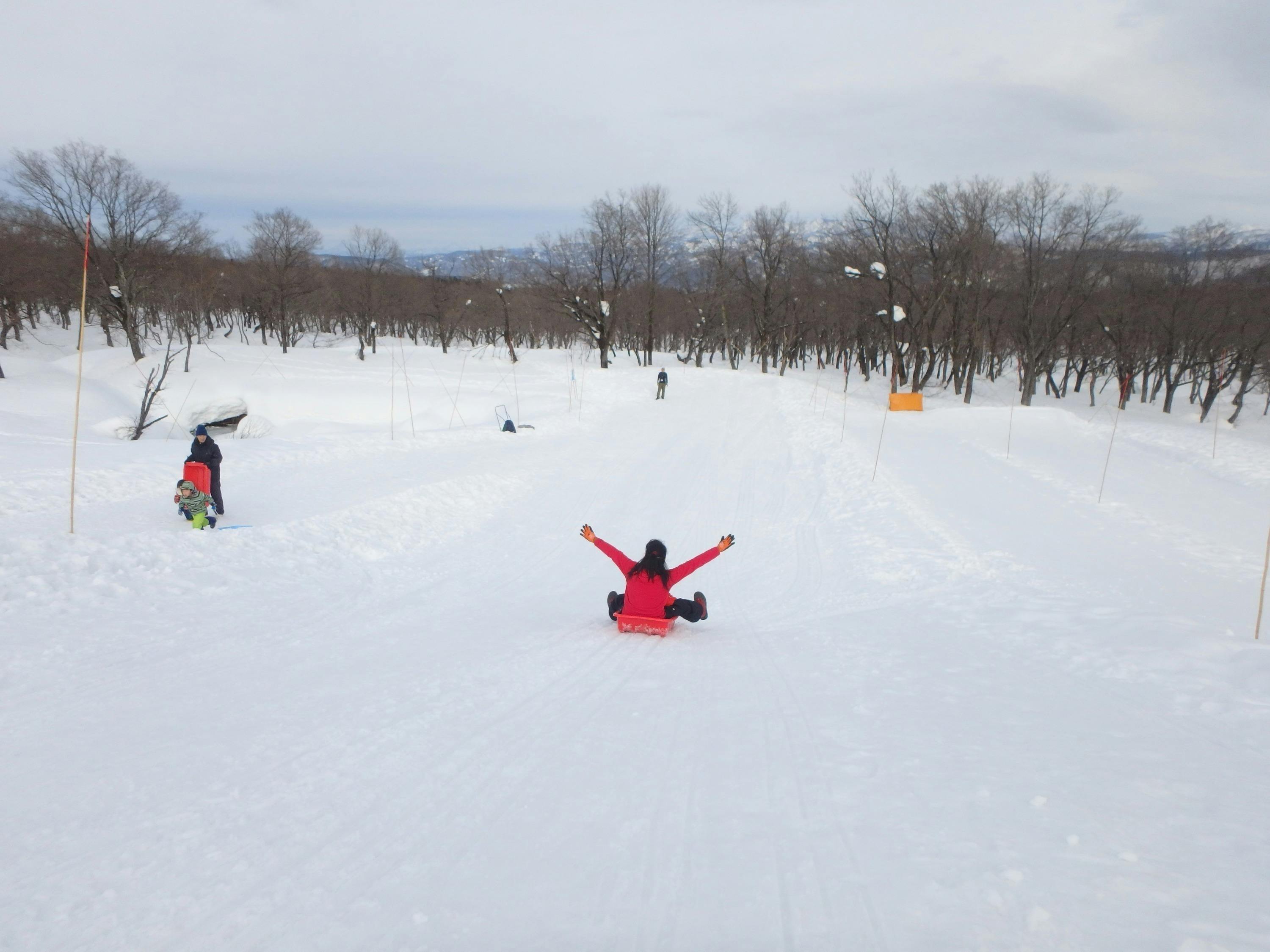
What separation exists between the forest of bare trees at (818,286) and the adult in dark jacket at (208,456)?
20273 mm

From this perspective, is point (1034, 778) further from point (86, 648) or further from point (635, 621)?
point (86, 648)

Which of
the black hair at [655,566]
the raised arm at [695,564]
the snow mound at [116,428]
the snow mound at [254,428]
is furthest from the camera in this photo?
the snow mound at [254,428]

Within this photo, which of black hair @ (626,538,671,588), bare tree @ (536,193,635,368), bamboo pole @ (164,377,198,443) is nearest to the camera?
black hair @ (626,538,671,588)

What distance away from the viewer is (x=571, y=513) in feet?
43.3

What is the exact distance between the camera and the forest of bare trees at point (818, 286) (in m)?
37.0

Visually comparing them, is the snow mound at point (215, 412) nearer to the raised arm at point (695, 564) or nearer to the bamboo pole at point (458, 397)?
the bamboo pole at point (458, 397)

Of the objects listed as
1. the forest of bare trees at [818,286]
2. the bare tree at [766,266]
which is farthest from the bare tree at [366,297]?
the bare tree at [766,266]

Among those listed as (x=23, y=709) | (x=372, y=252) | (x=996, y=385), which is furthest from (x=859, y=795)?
(x=372, y=252)

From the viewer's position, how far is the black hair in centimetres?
713

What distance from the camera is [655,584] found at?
7172mm

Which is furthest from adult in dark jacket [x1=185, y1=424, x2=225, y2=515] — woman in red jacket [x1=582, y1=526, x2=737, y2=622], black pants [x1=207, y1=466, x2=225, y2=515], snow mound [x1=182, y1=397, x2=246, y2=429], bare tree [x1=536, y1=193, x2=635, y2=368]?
bare tree [x1=536, y1=193, x2=635, y2=368]

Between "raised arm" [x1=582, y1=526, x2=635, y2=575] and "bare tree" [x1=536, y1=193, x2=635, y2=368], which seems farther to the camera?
"bare tree" [x1=536, y1=193, x2=635, y2=368]

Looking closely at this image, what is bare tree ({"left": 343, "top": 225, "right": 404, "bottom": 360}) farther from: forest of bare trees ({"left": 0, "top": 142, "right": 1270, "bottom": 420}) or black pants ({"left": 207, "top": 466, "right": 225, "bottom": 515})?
black pants ({"left": 207, "top": 466, "right": 225, "bottom": 515})

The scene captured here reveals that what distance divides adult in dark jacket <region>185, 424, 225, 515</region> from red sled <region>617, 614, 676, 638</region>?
6.84 meters
